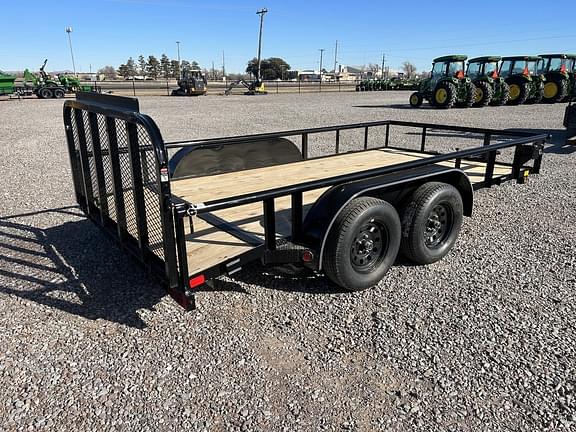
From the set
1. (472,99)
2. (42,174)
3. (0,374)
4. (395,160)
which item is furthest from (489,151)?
(472,99)

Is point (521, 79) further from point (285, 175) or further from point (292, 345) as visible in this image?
point (292, 345)

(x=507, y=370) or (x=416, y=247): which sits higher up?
(x=416, y=247)

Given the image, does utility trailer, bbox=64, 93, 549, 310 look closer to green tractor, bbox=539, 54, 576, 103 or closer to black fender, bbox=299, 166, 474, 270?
black fender, bbox=299, 166, 474, 270

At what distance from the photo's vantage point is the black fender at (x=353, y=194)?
307 cm

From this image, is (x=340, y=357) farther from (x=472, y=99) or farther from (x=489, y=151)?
(x=472, y=99)

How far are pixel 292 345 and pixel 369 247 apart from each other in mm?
1018

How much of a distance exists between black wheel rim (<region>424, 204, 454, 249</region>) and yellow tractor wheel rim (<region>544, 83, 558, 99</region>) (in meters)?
22.8

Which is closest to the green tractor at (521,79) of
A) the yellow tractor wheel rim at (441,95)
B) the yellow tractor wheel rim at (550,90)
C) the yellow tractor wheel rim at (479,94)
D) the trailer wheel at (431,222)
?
the yellow tractor wheel rim at (550,90)

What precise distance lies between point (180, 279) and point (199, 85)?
31322 millimetres

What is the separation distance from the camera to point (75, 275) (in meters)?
3.76

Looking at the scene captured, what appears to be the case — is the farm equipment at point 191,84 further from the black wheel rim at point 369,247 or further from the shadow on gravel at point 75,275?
the black wheel rim at point 369,247

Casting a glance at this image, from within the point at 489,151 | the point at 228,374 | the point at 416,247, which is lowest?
the point at 228,374

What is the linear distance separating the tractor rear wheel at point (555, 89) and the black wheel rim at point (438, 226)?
22780 millimetres

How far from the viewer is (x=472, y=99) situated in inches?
776
